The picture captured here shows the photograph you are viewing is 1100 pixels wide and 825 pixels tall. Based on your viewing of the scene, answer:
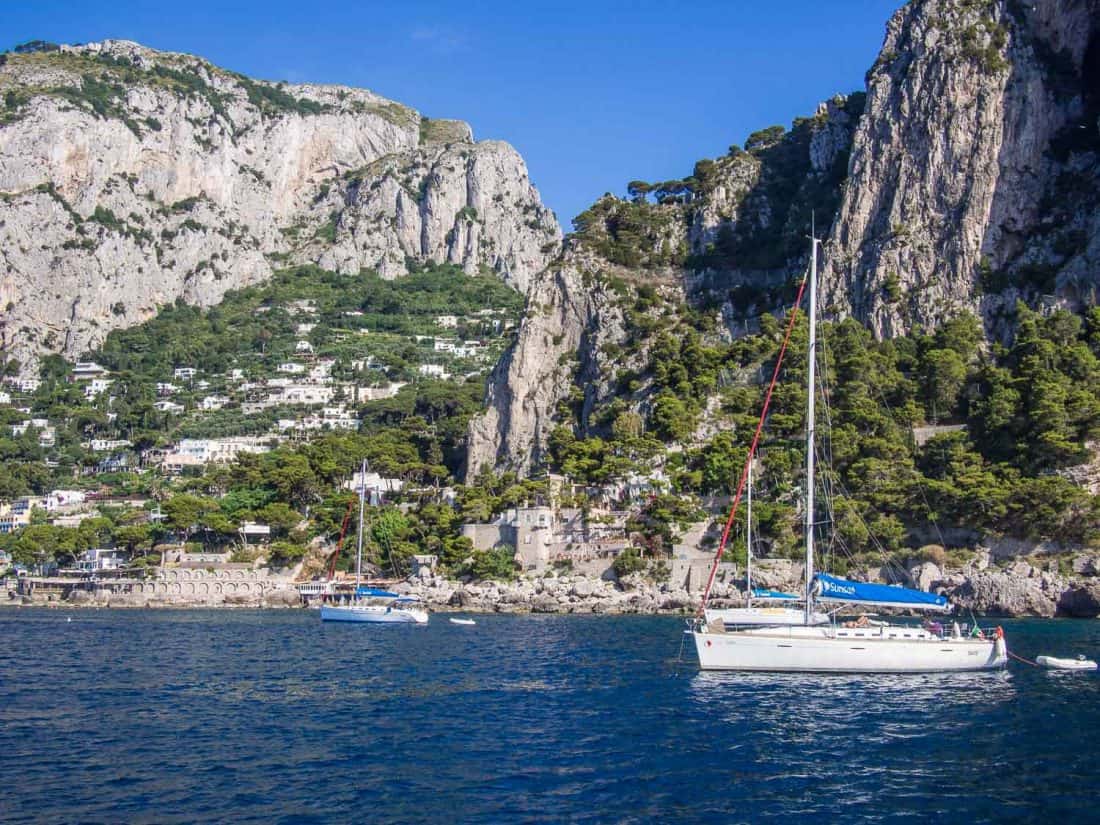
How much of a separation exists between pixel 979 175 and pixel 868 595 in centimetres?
5669

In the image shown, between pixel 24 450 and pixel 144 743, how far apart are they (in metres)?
106

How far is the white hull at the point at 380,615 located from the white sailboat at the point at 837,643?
25.4m

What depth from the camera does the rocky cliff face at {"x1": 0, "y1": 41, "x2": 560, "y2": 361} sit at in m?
141

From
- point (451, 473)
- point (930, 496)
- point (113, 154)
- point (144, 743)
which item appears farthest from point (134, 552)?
point (113, 154)

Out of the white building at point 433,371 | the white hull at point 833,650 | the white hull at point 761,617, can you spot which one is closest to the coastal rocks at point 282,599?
the white hull at point 761,617

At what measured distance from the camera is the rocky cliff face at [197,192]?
14112 centimetres

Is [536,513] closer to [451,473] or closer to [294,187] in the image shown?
[451,473]

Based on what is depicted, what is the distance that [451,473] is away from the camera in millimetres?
93125

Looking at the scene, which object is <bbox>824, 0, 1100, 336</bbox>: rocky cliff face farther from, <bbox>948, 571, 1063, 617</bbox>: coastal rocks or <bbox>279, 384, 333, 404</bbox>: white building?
<bbox>279, 384, 333, 404</bbox>: white building

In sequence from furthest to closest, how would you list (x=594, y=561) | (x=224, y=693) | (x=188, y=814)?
(x=594, y=561), (x=224, y=693), (x=188, y=814)

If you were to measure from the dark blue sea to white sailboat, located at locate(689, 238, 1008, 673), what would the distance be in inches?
19.9

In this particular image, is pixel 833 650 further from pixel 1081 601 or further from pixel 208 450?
pixel 208 450

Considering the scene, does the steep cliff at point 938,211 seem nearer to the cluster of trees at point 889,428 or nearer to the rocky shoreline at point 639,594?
the cluster of trees at point 889,428

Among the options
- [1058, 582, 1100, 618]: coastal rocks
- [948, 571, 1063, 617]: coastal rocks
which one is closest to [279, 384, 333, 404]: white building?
[948, 571, 1063, 617]: coastal rocks
